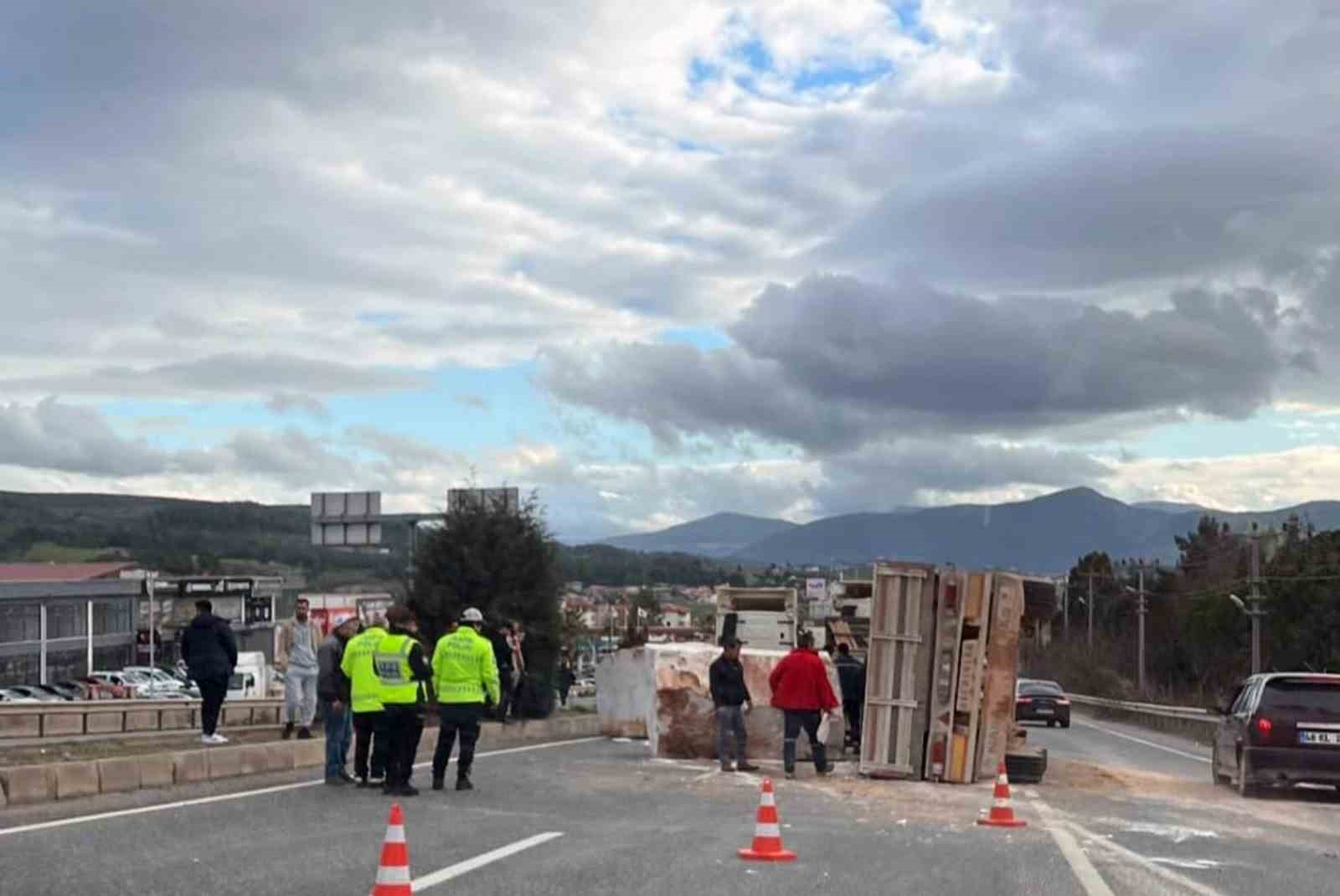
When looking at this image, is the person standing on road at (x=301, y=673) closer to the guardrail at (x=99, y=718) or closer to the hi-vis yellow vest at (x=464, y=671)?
the hi-vis yellow vest at (x=464, y=671)

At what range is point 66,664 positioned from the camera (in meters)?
94.8

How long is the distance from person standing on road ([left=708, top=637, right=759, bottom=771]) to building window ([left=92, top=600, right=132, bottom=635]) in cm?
8748

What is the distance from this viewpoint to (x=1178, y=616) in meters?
86.2

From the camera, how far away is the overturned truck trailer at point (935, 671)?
63.9 feet

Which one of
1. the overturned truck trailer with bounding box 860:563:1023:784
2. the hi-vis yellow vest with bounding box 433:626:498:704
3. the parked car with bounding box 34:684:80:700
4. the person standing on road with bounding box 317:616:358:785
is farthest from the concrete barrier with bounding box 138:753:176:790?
the parked car with bounding box 34:684:80:700

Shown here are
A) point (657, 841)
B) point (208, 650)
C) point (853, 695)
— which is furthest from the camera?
point (853, 695)

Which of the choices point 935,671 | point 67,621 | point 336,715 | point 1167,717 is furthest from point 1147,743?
point 67,621

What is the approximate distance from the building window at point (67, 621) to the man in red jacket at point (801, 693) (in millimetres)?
81800

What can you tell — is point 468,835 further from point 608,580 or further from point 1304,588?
point 608,580

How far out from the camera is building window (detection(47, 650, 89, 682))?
9206 cm

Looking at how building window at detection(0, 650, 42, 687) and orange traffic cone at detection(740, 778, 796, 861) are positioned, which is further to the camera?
building window at detection(0, 650, 42, 687)

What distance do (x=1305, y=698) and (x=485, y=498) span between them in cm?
2030

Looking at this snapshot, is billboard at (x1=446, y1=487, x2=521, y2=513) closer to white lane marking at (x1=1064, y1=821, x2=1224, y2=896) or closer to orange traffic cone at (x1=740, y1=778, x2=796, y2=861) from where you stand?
white lane marking at (x1=1064, y1=821, x2=1224, y2=896)

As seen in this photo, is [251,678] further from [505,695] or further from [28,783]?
[28,783]
